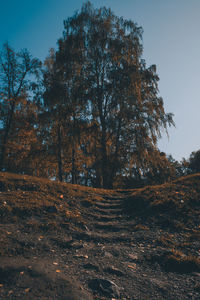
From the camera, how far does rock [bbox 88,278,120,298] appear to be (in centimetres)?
362

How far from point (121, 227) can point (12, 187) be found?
477 centimetres

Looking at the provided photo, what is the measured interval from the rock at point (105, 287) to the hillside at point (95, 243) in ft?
0.06

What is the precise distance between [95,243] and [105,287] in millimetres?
2205

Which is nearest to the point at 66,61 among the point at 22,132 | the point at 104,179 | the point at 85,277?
the point at 22,132

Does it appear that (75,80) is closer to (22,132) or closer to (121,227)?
(22,132)

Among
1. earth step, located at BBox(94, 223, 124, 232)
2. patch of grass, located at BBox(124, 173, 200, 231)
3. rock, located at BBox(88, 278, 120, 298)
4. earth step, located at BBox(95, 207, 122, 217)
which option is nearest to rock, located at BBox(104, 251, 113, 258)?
rock, located at BBox(88, 278, 120, 298)

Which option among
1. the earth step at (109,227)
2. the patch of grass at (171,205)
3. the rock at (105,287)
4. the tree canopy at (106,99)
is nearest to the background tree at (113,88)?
the tree canopy at (106,99)

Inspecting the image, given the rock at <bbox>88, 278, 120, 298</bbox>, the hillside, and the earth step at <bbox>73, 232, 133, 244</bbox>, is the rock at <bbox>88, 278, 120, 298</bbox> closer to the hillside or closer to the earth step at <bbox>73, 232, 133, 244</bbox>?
the hillside

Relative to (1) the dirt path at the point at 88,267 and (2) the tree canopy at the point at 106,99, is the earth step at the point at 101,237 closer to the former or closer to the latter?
(1) the dirt path at the point at 88,267

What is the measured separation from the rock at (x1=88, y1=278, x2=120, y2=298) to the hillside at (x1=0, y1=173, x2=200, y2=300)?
2 centimetres

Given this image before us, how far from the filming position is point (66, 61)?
1733cm

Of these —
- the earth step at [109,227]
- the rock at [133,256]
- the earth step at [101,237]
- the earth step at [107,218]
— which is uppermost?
the earth step at [107,218]

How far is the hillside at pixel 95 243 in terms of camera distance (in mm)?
3729

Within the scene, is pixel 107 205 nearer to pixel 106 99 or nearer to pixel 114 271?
→ pixel 114 271
